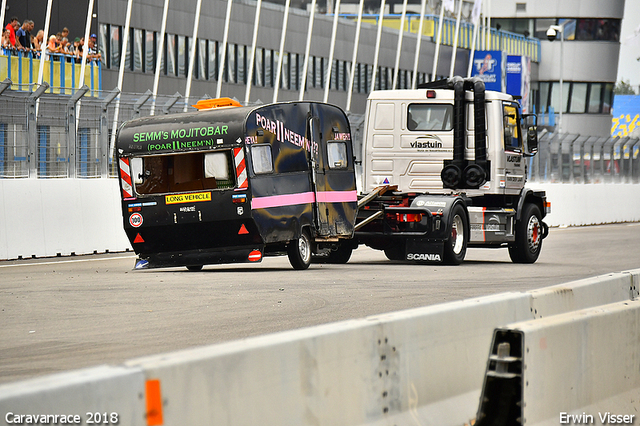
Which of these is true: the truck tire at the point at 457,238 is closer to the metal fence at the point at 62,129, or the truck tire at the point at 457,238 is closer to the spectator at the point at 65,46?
the metal fence at the point at 62,129

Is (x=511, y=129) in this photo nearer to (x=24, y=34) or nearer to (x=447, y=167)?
(x=447, y=167)

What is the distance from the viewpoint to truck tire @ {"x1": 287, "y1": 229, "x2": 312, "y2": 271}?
17.5 meters

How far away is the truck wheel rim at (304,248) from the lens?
57.9 ft

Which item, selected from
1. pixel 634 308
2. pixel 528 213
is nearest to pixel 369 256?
pixel 528 213

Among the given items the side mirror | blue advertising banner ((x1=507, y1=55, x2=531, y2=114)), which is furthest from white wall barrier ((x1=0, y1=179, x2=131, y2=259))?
blue advertising banner ((x1=507, y1=55, x2=531, y2=114))

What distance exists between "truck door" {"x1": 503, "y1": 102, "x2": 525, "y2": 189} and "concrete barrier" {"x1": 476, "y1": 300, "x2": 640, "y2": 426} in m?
13.1

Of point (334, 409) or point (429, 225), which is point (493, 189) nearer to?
point (429, 225)

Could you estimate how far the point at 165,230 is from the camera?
1703cm

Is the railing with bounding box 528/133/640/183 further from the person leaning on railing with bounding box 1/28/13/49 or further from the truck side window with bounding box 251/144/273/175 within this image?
the truck side window with bounding box 251/144/273/175

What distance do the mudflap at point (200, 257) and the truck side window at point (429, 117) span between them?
4339 mm

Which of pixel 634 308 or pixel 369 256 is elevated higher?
pixel 634 308

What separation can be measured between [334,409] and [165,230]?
12417mm

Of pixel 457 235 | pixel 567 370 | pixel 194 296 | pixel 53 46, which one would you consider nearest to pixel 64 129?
Answer: pixel 457 235

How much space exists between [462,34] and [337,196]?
Answer: 2133 inches
